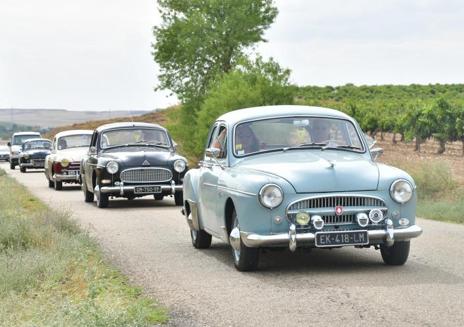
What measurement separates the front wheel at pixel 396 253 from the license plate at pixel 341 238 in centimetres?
71

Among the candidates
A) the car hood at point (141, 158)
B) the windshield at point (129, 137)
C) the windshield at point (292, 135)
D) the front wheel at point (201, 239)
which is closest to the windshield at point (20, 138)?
the windshield at point (129, 137)

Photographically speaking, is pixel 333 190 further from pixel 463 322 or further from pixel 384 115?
pixel 384 115

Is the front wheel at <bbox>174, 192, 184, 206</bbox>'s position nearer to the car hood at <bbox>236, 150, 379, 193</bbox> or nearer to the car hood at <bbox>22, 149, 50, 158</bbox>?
the car hood at <bbox>236, 150, 379, 193</bbox>

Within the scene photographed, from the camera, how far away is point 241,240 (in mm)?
10375

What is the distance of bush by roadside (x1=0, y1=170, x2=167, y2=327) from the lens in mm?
7281

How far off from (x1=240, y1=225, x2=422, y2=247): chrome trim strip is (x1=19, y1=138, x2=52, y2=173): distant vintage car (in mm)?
34614

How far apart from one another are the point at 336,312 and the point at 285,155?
11.3 feet

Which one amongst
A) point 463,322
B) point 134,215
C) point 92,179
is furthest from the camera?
point 92,179

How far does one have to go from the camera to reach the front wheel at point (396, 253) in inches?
419

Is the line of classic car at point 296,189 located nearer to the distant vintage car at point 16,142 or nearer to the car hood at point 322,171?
the car hood at point 322,171

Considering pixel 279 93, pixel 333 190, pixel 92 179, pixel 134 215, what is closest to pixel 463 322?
pixel 333 190

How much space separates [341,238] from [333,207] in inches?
12.5

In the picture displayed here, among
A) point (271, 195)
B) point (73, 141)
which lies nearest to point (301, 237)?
point (271, 195)

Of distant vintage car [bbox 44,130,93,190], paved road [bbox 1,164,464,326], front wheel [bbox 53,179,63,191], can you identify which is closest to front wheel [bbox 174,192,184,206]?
paved road [bbox 1,164,464,326]
